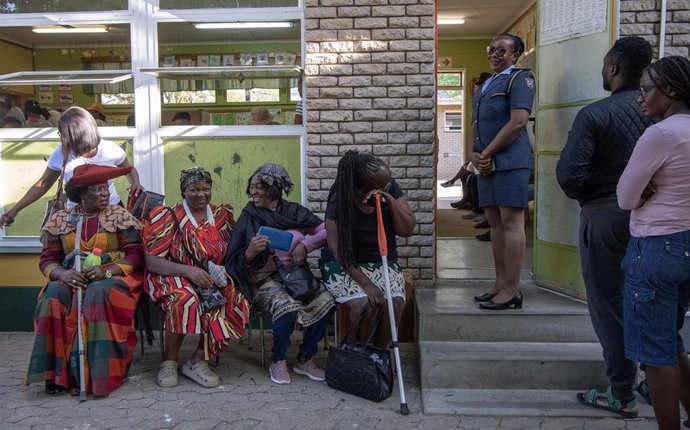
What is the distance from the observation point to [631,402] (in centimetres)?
385

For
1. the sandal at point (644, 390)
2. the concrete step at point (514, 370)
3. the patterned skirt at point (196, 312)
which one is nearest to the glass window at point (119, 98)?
the patterned skirt at point (196, 312)

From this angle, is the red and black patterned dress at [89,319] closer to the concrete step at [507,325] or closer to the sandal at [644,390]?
the concrete step at [507,325]

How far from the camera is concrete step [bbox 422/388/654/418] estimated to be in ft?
13.0

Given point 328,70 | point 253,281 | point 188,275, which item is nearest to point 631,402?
point 253,281

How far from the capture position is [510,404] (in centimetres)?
409

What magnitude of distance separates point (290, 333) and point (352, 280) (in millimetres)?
540

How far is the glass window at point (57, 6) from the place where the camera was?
571 cm

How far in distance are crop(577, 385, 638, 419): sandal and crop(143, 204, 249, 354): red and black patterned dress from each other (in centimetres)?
218

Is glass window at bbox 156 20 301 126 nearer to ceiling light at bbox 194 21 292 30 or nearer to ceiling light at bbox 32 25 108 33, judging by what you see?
ceiling light at bbox 194 21 292 30

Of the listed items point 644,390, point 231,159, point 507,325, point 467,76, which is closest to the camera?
point 644,390

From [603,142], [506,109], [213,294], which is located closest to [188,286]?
[213,294]

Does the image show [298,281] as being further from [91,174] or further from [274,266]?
[91,174]

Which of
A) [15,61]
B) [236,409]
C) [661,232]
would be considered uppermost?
[15,61]

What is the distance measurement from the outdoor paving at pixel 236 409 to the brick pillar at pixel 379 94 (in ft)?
4.83
